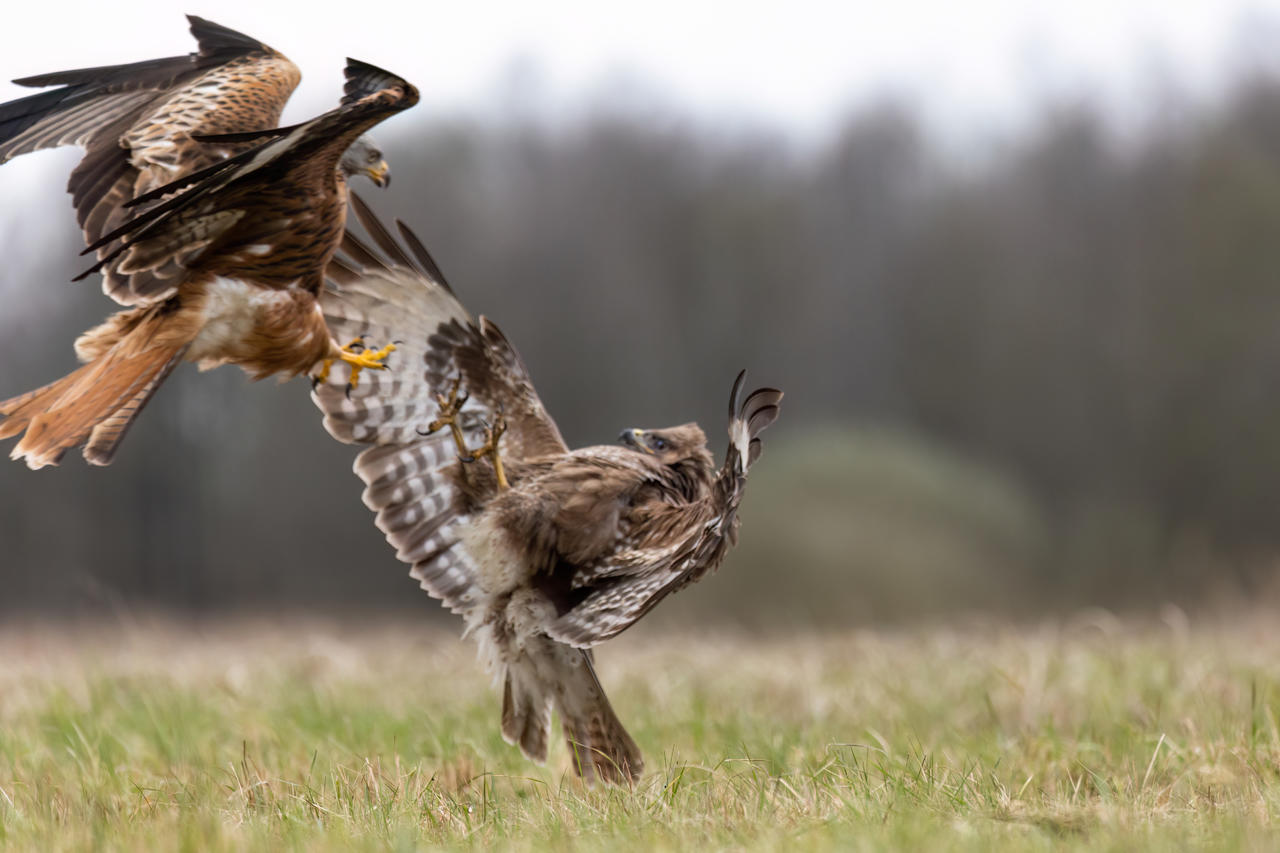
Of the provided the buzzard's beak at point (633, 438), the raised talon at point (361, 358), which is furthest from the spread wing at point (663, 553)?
the raised talon at point (361, 358)

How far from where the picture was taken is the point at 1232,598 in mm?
8023

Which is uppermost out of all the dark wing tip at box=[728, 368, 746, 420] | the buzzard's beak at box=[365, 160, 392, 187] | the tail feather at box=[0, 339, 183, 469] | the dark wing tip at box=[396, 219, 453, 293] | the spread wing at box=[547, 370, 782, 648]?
the buzzard's beak at box=[365, 160, 392, 187]

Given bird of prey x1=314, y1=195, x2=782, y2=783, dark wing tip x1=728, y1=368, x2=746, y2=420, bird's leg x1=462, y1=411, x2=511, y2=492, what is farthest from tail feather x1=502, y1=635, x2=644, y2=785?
dark wing tip x1=728, y1=368, x2=746, y2=420

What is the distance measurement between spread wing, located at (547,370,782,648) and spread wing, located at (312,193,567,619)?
0.46 meters

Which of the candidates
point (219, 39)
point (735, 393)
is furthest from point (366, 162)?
point (735, 393)

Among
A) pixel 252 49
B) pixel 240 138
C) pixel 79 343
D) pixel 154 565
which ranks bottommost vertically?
pixel 154 565

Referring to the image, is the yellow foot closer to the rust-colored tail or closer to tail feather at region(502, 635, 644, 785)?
tail feather at region(502, 635, 644, 785)

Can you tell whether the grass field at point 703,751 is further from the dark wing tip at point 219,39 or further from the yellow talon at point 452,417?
the dark wing tip at point 219,39

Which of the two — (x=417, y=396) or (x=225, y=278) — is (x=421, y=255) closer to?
(x=417, y=396)

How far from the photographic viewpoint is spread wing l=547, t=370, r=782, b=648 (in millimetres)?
3277

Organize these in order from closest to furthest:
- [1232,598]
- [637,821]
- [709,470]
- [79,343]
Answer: [637,821] → [79,343] → [709,470] → [1232,598]

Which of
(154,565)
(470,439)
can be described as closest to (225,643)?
(470,439)

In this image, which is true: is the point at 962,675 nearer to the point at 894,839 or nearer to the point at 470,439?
the point at 470,439

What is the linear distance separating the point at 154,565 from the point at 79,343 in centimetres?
1233
